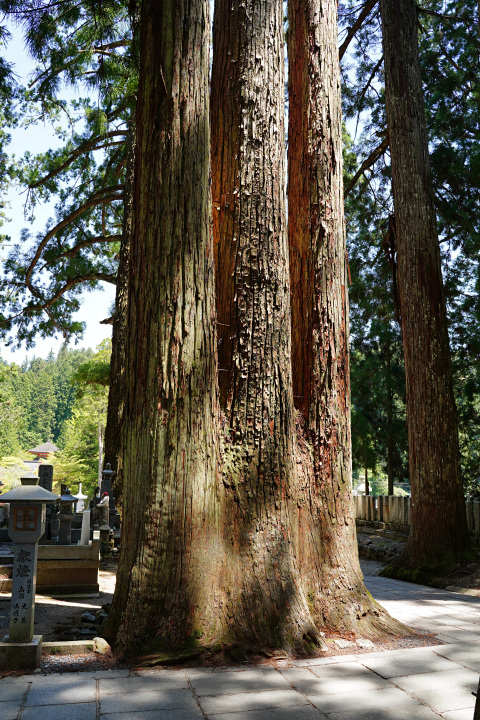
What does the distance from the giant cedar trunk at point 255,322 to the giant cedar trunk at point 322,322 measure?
1.19 ft

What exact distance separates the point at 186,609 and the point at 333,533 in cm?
139

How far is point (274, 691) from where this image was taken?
3.09 m

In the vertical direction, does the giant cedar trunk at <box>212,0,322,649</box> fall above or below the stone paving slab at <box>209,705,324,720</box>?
above

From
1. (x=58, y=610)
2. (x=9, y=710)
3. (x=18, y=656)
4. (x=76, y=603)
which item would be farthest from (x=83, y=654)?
(x=76, y=603)

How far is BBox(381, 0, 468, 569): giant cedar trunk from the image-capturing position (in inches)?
326

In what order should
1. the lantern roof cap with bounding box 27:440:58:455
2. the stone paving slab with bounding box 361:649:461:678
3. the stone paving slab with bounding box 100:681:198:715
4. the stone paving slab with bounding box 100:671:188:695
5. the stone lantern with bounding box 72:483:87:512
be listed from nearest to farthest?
the stone paving slab with bounding box 100:681:198:715 < the stone paving slab with bounding box 100:671:188:695 < the stone paving slab with bounding box 361:649:461:678 < the stone lantern with bounding box 72:483:87:512 < the lantern roof cap with bounding box 27:440:58:455

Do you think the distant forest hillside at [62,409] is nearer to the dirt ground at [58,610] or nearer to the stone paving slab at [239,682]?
the dirt ground at [58,610]

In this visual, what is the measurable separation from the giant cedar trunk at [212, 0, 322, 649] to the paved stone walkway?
42 centimetres

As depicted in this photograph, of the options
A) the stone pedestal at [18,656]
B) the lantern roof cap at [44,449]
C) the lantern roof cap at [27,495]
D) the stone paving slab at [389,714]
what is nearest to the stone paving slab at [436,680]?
the stone paving slab at [389,714]

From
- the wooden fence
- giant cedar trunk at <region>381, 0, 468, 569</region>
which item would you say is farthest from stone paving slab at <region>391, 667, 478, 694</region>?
the wooden fence

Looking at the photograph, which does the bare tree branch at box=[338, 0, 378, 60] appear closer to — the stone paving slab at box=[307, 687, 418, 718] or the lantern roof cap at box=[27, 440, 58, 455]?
the stone paving slab at box=[307, 687, 418, 718]

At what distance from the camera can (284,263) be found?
14.4 ft

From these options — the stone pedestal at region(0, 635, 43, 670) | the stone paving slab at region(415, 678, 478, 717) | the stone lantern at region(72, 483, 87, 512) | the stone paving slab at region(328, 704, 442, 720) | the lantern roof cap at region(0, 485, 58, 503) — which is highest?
the lantern roof cap at region(0, 485, 58, 503)

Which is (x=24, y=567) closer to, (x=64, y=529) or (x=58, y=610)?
(x=58, y=610)
